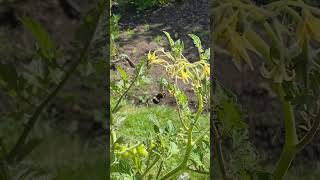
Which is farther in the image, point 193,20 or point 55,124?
point 193,20

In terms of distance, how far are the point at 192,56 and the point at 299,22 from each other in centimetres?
284

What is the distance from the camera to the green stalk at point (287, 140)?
135 centimetres

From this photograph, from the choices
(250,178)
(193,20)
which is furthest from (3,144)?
(193,20)

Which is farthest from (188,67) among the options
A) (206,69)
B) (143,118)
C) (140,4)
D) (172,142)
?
(140,4)

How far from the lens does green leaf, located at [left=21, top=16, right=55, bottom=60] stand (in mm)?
1249

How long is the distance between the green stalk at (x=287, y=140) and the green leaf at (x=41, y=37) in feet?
1.60

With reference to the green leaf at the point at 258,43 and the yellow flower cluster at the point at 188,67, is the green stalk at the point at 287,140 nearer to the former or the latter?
the green leaf at the point at 258,43

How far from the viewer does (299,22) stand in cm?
131

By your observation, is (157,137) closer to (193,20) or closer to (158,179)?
(158,179)

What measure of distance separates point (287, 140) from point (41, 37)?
573mm

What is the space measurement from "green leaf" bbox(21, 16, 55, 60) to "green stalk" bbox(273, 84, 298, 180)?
489mm

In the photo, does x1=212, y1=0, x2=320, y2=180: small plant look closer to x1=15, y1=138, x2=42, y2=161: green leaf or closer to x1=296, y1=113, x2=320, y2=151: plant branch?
x1=296, y1=113, x2=320, y2=151: plant branch

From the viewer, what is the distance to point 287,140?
1.37 m

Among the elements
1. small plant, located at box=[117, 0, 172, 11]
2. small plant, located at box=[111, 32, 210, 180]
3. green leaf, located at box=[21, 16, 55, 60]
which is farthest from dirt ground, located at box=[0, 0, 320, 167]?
small plant, located at box=[117, 0, 172, 11]
